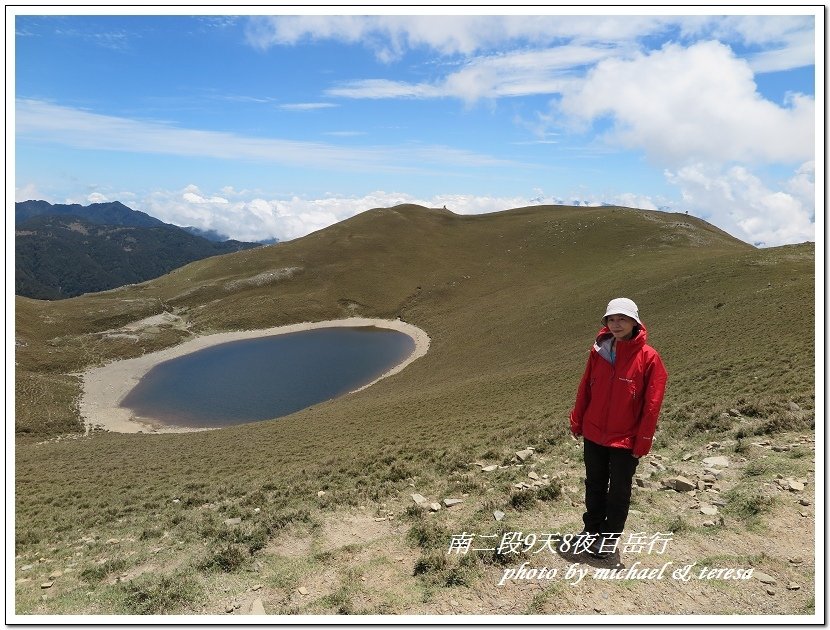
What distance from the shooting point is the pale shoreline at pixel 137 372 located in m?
42.1

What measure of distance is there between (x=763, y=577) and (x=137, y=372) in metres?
68.5

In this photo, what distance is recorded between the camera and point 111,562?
894 centimetres

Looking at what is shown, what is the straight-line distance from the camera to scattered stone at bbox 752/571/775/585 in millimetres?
5980

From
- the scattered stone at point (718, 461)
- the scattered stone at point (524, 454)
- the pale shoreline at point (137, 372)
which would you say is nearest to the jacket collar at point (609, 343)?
the scattered stone at point (718, 461)

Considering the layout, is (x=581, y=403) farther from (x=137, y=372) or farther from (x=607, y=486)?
(x=137, y=372)

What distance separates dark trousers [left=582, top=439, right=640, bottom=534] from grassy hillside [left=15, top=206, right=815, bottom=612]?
2660 millimetres

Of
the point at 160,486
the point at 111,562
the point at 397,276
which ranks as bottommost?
the point at 160,486

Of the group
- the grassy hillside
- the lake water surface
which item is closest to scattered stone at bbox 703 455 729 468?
the grassy hillside

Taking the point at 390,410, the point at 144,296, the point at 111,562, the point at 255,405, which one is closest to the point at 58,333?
the point at 144,296

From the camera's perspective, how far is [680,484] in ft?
28.8

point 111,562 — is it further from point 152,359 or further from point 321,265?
point 321,265

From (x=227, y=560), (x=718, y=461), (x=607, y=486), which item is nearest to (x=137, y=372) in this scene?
(x=227, y=560)

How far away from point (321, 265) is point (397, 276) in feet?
61.0

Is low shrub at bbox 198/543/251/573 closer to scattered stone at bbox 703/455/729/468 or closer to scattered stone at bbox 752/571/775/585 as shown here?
scattered stone at bbox 752/571/775/585
